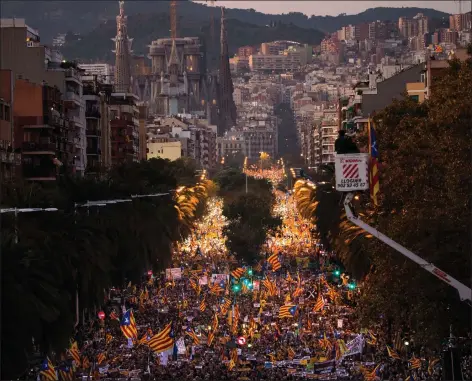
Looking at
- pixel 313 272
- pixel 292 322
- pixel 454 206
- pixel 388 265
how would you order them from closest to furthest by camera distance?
pixel 454 206 → pixel 388 265 → pixel 292 322 → pixel 313 272

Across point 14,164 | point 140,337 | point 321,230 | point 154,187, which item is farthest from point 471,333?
point 154,187

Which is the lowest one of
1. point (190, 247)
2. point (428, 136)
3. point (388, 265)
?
point (190, 247)

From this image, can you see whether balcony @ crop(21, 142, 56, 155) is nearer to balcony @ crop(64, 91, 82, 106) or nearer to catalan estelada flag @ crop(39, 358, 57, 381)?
balcony @ crop(64, 91, 82, 106)

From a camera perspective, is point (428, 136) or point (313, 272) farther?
point (313, 272)

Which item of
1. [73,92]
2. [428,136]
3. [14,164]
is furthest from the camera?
[73,92]

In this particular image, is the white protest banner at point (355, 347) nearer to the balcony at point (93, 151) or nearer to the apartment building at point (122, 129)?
the balcony at point (93, 151)

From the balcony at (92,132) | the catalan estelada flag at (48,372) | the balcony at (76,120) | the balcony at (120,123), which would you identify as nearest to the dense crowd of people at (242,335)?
the catalan estelada flag at (48,372)

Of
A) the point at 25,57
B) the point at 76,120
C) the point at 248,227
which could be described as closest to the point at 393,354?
the point at 25,57

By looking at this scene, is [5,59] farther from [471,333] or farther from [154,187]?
[471,333]
